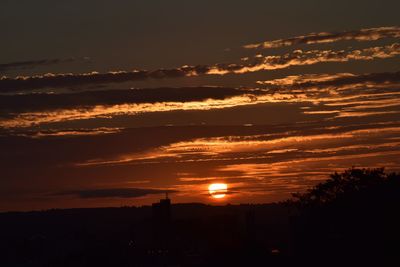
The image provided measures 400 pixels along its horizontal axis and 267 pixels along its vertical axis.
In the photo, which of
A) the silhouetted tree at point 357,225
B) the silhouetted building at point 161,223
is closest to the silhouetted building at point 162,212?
the silhouetted building at point 161,223

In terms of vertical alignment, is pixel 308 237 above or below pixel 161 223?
below

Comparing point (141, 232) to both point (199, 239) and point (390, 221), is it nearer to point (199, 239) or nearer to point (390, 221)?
point (199, 239)

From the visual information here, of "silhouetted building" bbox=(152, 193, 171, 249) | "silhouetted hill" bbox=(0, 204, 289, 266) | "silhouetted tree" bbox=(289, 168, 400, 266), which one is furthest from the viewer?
"silhouetted building" bbox=(152, 193, 171, 249)

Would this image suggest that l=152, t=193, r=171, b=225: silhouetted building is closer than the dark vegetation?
No

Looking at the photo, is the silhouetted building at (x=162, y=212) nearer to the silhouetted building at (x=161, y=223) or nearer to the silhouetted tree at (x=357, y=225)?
the silhouetted building at (x=161, y=223)

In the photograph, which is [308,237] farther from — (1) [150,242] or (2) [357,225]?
(1) [150,242]

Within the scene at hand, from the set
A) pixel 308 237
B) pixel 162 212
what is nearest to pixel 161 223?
pixel 162 212

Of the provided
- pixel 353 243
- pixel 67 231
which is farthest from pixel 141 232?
pixel 353 243

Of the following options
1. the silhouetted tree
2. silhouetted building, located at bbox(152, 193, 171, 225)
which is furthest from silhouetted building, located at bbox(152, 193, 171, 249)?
the silhouetted tree

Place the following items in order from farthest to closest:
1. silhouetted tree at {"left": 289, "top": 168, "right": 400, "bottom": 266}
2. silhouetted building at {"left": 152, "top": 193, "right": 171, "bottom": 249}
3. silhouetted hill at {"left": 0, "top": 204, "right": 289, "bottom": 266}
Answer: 1. silhouetted building at {"left": 152, "top": 193, "right": 171, "bottom": 249}
2. silhouetted hill at {"left": 0, "top": 204, "right": 289, "bottom": 266}
3. silhouetted tree at {"left": 289, "top": 168, "right": 400, "bottom": 266}

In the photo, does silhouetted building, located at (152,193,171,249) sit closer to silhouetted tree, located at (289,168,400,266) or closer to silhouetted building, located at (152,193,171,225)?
silhouetted building, located at (152,193,171,225)

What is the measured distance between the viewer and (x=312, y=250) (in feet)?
263

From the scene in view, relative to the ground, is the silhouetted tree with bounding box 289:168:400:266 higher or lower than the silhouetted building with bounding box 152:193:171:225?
lower

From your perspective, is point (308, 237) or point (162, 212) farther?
point (162, 212)
